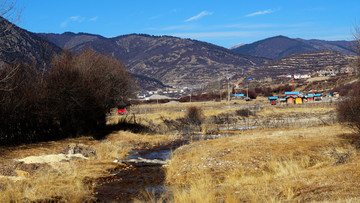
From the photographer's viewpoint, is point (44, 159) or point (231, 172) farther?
point (44, 159)

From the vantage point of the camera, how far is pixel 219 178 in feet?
53.6

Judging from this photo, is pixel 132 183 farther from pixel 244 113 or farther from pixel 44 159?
pixel 244 113

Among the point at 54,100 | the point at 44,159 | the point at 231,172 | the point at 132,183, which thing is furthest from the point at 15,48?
the point at 231,172

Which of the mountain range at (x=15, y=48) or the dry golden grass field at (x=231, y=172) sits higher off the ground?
the mountain range at (x=15, y=48)

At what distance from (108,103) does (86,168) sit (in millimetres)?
18488

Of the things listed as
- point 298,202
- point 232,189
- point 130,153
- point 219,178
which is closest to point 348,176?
point 298,202

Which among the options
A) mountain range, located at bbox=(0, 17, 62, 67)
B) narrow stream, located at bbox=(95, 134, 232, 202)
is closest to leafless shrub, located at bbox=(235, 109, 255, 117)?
mountain range, located at bbox=(0, 17, 62, 67)

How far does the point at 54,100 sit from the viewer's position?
2802 centimetres

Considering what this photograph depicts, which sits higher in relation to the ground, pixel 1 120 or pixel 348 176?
pixel 1 120

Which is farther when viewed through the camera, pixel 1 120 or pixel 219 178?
pixel 1 120

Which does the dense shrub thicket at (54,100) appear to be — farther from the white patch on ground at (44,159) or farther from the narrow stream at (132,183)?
the narrow stream at (132,183)

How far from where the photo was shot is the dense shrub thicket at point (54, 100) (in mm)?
23833

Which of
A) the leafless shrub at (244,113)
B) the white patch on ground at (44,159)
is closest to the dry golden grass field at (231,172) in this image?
the white patch on ground at (44,159)

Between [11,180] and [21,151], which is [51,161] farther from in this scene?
[11,180]
